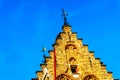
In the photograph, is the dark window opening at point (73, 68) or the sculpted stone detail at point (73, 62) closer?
the sculpted stone detail at point (73, 62)

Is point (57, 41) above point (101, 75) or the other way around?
above

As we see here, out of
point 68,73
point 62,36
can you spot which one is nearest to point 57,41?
point 62,36

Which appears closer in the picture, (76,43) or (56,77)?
(56,77)

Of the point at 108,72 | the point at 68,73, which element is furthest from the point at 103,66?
the point at 68,73

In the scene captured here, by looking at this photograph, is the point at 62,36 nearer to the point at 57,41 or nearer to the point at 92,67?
the point at 57,41

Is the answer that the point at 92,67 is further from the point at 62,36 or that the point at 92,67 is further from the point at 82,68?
the point at 62,36

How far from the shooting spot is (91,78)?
25188mm

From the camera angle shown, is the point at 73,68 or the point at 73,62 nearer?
the point at 73,68

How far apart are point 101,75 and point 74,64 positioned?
181cm

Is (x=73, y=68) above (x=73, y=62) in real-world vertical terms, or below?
below

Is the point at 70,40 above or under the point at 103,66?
above

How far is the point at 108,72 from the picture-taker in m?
25.4

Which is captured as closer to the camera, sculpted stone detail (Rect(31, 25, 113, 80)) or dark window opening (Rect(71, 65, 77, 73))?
sculpted stone detail (Rect(31, 25, 113, 80))

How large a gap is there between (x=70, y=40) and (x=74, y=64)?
210 centimetres
